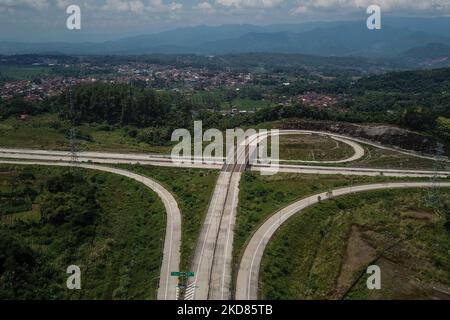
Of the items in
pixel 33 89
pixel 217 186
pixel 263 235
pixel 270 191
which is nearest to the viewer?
pixel 263 235

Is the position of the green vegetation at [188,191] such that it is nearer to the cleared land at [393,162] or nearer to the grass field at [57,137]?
the grass field at [57,137]

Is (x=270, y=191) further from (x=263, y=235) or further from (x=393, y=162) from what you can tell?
(x=393, y=162)

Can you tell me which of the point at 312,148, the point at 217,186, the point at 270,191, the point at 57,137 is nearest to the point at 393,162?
the point at 312,148

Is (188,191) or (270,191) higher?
(188,191)

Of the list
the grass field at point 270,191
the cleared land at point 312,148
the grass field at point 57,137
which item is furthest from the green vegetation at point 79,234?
the cleared land at point 312,148

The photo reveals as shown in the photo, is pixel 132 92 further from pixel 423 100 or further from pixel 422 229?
pixel 423 100
